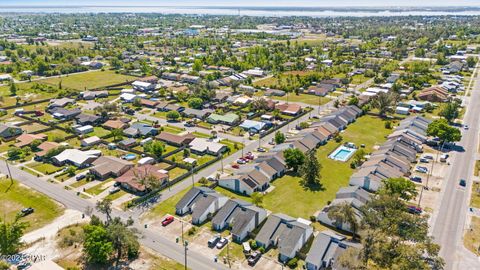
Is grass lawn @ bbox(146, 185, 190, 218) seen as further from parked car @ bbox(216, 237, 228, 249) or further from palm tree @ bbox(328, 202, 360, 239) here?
palm tree @ bbox(328, 202, 360, 239)

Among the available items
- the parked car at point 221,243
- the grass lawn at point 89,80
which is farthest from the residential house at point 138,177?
the grass lawn at point 89,80

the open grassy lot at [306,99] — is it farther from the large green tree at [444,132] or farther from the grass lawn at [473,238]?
the grass lawn at [473,238]

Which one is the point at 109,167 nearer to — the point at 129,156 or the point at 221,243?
the point at 129,156

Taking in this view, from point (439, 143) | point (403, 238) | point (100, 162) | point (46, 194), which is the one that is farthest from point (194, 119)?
point (403, 238)

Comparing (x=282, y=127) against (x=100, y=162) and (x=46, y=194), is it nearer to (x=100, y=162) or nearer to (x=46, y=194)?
(x=100, y=162)

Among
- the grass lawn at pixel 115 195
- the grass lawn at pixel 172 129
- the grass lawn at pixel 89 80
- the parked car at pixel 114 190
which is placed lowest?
the grass lawn at pixel 115 195
